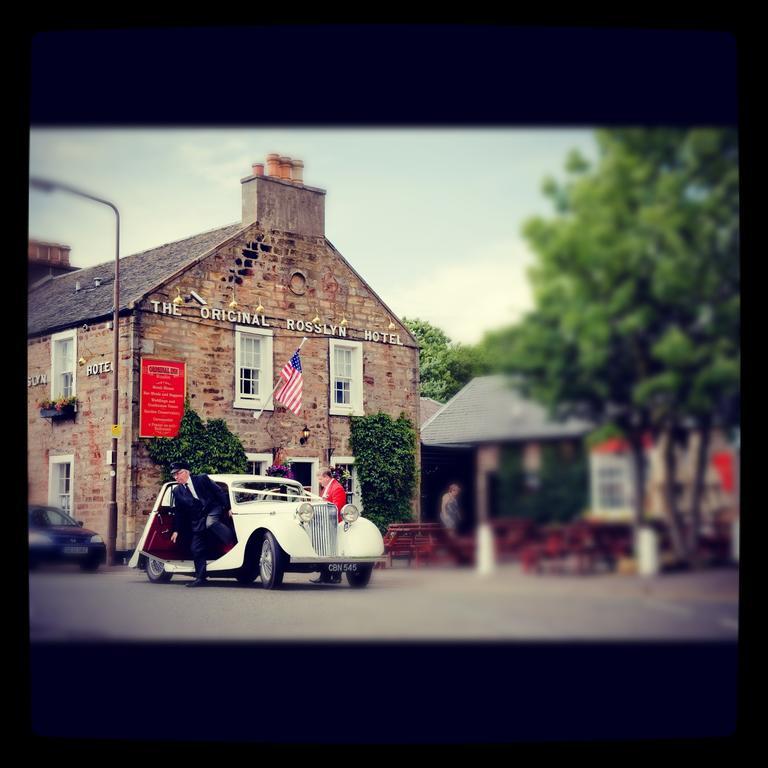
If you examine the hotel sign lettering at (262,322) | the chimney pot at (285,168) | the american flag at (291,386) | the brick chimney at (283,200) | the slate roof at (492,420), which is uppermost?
the chimney pot at (285,168)

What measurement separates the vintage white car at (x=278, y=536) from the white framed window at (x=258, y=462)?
0.37 ft

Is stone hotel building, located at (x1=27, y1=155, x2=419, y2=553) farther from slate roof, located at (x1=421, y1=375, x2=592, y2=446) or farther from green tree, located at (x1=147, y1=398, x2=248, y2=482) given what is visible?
slate roof, located at (x1=421, y1=375, x2=592, y2=446)

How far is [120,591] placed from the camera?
24.0 ft

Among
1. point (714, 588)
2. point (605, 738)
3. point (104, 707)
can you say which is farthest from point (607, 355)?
point (104, 707)

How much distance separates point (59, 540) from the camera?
7.30 m

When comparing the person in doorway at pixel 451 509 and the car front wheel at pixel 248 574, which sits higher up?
the person in doorway at pixel 451 509

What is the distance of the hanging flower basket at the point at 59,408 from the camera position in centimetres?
748

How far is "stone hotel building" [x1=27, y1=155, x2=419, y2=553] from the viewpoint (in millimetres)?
7652

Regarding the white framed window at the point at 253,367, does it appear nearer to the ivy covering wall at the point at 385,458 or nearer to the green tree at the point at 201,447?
the green tree at the point at 201,447

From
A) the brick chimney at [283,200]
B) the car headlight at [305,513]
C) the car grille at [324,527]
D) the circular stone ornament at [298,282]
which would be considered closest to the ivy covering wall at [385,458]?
the car grille at [324,527]

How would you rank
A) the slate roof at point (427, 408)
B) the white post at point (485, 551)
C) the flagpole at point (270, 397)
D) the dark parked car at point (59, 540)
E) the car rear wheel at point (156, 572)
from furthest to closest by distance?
the flagpole at point (270, 397) < the slate roof at point (427, 408) < the car rear wheel at point (156, 572) < the dark parked car at point (59, 540) < the white post at point (485, 551)

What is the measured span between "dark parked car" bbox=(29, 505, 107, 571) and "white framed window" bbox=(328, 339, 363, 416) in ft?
7.14

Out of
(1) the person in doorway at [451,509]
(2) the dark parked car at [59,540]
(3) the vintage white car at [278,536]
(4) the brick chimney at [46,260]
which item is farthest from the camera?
(3) the vintage white car at [278,536]

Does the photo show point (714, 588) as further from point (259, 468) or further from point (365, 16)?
point (365, 16)
